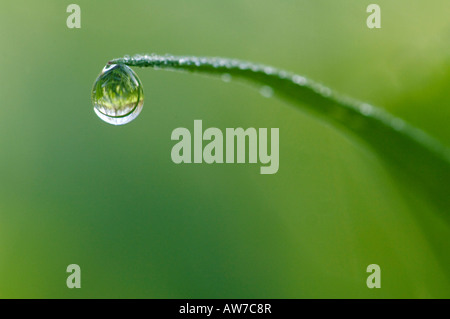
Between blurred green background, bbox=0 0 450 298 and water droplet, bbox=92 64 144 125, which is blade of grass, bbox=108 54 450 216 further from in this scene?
blurred green background, bbox=0 0 450 298

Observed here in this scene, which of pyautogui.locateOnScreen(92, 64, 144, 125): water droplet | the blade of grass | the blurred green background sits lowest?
the blade of grass

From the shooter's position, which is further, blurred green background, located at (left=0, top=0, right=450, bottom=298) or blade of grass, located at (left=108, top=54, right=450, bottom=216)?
blurred green background, located at (left=0, top=0, right=450, bottom=298)

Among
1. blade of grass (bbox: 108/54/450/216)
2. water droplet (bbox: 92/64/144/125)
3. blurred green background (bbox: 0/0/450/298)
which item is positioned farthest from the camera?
blurred green background (bbox: 0/0/450/298)

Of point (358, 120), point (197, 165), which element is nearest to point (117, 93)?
point (358, 120)

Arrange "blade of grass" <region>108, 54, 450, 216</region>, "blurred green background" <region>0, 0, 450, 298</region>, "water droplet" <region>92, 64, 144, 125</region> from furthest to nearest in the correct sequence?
"blurred green background" <region>0, 0, 450, 298</region> < "water droplet" <region>92, 64, 144, 125</region> < "blade of grass" <region>108, 54, 450, 216</region>

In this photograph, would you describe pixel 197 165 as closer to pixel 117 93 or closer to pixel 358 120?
pixel 117 93

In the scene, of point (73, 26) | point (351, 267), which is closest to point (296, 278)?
point (351, 267)

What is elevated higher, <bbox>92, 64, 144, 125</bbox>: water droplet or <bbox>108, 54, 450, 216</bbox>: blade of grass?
<bbox>92, 64, 144, 125</bbox>: water droplet

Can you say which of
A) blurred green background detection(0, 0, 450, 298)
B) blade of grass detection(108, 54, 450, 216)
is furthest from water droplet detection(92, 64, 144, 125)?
blurred green background detection(0, 0, 450, 298)
